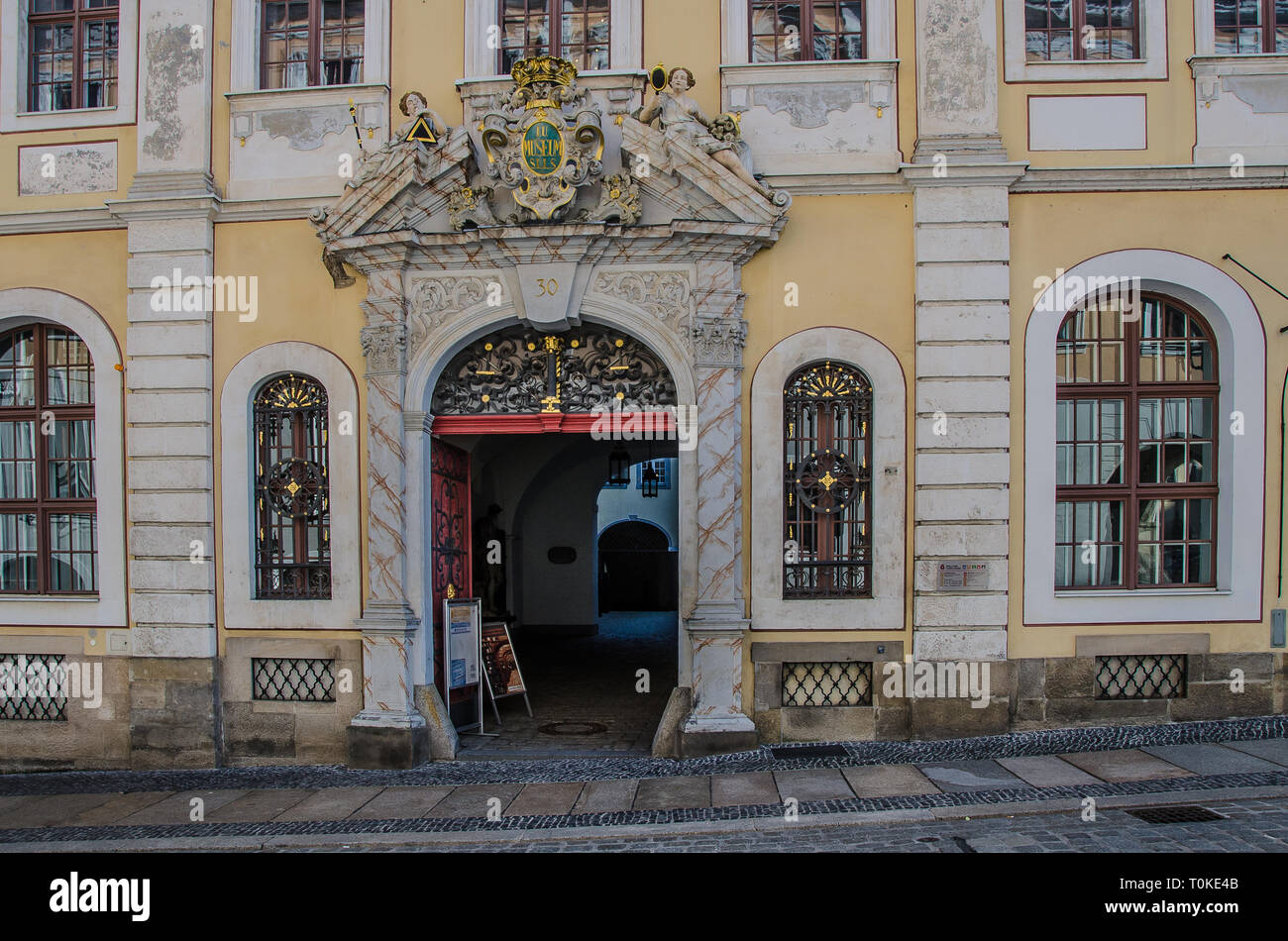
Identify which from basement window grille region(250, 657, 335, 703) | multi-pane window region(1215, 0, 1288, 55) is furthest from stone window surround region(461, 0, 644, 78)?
basement window grille region(250, 657, 335, 703)

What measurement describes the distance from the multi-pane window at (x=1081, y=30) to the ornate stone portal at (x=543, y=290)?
3.21 metres

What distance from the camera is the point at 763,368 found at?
9.06 m

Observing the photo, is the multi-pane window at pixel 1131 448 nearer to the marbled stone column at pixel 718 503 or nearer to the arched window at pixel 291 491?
the marbled stone column at pixel 718 503

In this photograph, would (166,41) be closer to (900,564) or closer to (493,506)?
(493,506)

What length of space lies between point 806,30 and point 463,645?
7433mm

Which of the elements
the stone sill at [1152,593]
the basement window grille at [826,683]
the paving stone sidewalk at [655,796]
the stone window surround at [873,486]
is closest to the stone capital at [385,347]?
the stone window surround at [873,486]

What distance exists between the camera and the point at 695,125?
8.80 metres

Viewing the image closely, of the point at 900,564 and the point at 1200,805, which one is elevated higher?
the point at 900,564

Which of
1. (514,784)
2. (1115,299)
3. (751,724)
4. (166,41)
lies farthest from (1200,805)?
(166,41)

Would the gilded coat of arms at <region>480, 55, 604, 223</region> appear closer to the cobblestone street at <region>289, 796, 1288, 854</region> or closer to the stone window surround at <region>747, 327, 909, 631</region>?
the stone window surround at <region>747, 327, 909, 631</region>

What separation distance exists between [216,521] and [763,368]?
593cm

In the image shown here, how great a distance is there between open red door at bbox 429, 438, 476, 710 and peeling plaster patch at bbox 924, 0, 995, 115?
6209mm

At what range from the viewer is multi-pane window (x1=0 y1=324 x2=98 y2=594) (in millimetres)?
10062

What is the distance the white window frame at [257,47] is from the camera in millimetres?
9430
